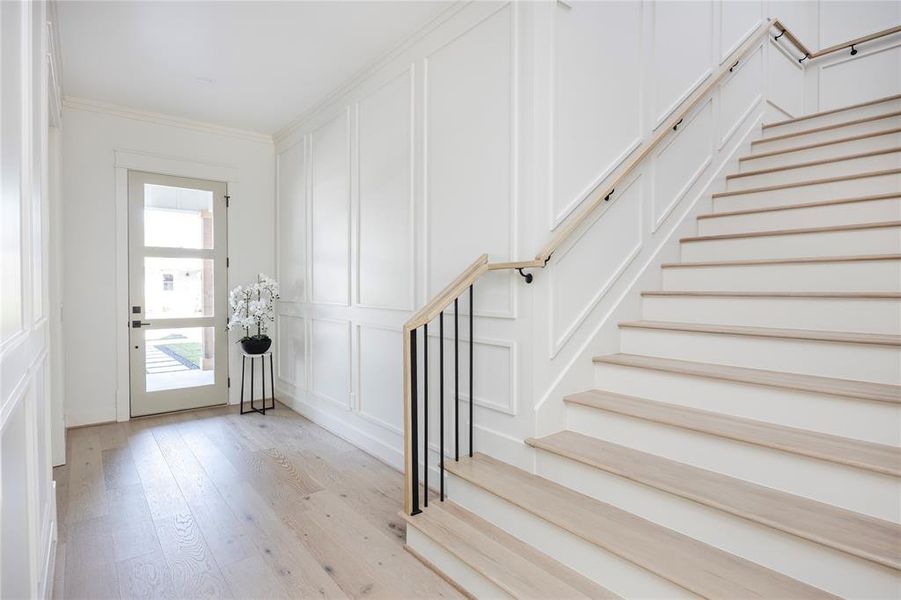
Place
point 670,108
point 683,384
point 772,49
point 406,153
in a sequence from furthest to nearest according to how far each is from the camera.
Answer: point 772,49, point 406,153, point 670,108, point 683,384

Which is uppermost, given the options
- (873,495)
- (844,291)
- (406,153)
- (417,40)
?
(417,40)

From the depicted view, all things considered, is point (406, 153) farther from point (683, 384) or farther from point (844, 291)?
point (844, 291)

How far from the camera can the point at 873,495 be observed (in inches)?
58.3

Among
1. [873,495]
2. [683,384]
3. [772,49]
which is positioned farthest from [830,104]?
[873,495]

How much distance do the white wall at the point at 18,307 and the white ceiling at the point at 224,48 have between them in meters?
1.25

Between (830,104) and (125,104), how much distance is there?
6.20 m

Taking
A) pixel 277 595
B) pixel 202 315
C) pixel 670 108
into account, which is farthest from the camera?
pixel 202 315

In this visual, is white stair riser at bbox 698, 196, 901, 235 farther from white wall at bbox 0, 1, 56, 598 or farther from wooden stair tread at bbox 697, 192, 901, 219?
white wall at bbox 0, 1, 56, 598

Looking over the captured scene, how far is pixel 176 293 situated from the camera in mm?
4512

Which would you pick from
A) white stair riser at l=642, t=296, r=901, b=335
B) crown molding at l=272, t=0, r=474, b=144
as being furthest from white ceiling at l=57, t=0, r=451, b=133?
white stair riser at l=642, t=296, r=901, b=335

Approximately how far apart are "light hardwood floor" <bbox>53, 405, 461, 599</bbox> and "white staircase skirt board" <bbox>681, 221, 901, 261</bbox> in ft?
7.62

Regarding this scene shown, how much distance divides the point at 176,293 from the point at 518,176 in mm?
3690

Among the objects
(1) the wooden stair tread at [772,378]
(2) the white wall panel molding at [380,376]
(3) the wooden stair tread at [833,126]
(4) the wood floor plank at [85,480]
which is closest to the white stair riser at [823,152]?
(3) the wooden stair tread at [833,126]

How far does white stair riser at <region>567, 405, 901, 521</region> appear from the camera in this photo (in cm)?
148
